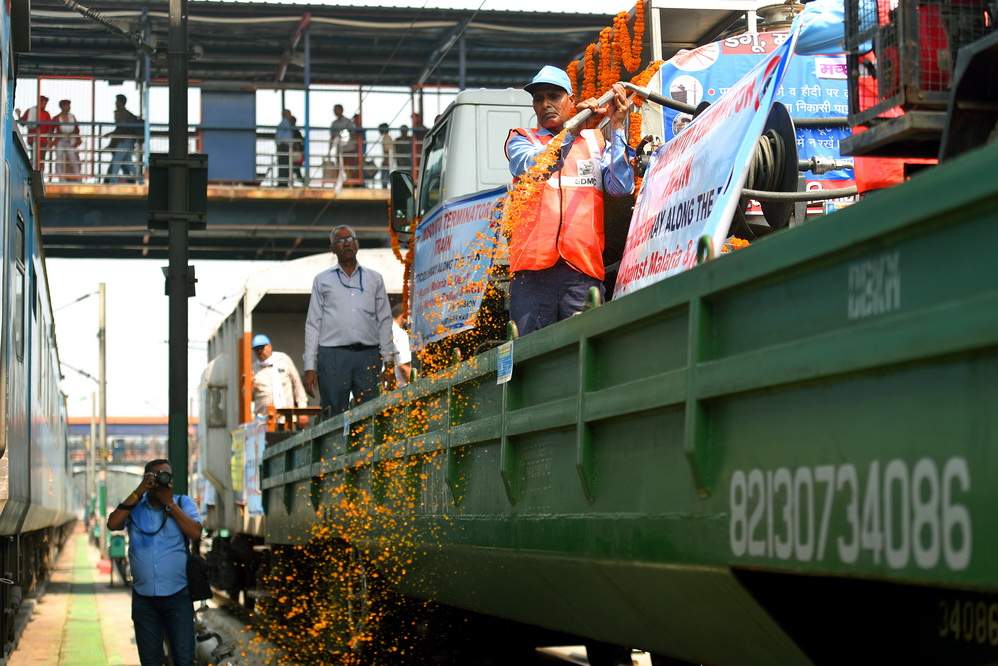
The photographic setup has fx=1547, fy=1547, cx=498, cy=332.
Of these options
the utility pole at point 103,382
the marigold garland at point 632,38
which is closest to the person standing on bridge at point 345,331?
the marigold garland at point 632,38

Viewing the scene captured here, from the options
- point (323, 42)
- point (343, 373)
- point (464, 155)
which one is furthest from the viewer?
point (323, 42)

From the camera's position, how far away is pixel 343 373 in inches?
407

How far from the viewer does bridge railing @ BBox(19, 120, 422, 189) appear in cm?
2836

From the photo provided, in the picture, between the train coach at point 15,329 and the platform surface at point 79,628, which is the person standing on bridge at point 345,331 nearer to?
the train coach at point 15,329

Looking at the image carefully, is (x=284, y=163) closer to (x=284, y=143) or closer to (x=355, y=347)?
(x=284, y=143)

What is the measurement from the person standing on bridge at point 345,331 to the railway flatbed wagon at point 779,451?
4721 millimetres

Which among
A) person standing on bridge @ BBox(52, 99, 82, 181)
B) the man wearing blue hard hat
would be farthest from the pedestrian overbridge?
the man wearing blue hard hat

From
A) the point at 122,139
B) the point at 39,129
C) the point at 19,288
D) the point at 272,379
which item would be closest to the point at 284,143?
the point at 122,139

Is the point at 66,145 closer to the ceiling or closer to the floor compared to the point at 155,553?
closer to the ceiling

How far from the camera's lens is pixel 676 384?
12.7ft

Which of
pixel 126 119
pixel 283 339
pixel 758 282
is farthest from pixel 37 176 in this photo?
pixel 126 119

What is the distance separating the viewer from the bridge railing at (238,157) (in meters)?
28.4

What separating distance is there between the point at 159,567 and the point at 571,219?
3692 millimetres

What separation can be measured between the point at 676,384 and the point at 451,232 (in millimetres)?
4905
